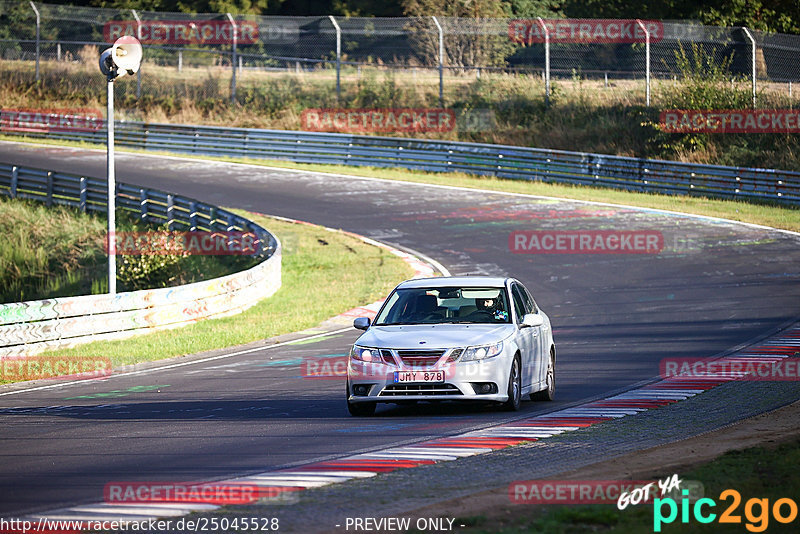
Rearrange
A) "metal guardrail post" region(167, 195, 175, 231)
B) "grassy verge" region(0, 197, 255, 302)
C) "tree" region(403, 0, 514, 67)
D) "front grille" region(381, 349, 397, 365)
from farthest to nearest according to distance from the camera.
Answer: "tree" region(403, 0, 514, 67), "metal guardrail post" region(167, 195, 175, 231), "grassy verge" region(0, 197, 255, 302), "front grille" region(381, 349, 397, 365)

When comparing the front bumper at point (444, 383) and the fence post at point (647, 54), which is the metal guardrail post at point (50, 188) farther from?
the front bumper at point (444, 383)

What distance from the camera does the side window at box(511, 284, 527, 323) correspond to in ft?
41.1

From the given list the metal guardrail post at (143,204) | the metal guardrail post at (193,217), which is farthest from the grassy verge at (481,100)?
the metal guardrail post at (193,217)

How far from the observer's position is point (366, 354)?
1155 centimetres

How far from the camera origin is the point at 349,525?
22.1 feet

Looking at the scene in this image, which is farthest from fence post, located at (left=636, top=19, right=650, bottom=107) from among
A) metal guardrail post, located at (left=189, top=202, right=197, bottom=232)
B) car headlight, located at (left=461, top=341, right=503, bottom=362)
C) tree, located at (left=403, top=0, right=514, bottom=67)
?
car headlight, located at (left=461, top=341, right=503, bottom=362)

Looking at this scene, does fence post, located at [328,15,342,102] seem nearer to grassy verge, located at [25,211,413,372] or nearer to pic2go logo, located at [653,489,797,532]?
grassy verge, located at [25,211,413,372]

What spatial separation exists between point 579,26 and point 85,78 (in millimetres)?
25423

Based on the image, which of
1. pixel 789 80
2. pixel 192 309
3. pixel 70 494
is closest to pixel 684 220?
pixel 789 80

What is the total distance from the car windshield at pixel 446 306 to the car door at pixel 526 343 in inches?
8.0

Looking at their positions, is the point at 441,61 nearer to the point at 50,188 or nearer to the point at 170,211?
the point at 170,211

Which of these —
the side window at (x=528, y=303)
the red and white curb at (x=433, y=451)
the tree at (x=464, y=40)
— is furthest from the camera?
the tree at (x=464, y=40)

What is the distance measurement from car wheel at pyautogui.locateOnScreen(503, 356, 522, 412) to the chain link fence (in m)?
28.5

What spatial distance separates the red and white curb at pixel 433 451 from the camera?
7418 mm
